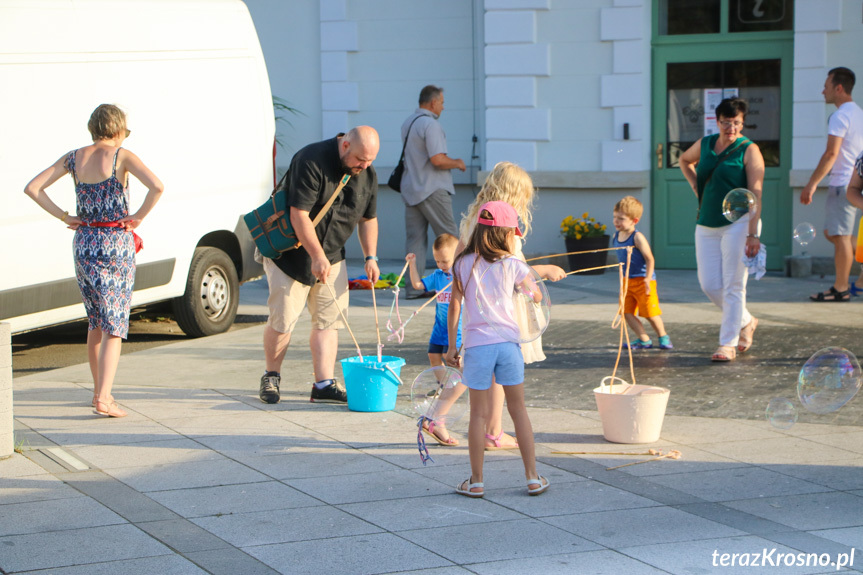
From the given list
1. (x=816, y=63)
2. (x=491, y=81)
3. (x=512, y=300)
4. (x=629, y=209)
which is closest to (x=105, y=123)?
(x=512, y=300)

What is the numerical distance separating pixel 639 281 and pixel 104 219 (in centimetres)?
408

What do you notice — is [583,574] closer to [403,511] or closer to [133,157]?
[403,511]

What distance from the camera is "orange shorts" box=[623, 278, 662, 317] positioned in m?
8.11

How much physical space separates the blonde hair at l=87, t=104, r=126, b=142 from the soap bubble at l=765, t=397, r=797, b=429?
4.11 metres

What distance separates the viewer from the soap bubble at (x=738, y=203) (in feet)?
23.9

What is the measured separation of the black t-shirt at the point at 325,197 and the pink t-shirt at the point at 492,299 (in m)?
1.80

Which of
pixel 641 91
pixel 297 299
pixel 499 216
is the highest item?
pixel 641 91

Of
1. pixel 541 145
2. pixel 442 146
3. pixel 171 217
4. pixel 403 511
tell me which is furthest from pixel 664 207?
pixel 403 511

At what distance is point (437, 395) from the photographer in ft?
17.5

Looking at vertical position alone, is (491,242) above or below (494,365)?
above

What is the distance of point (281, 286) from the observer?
6559 millimetres

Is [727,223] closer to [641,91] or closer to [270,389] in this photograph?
[270,389]

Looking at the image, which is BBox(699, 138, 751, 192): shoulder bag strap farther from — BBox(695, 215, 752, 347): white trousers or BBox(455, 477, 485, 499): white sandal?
BBox(455, 477, 485, 499): white sandal

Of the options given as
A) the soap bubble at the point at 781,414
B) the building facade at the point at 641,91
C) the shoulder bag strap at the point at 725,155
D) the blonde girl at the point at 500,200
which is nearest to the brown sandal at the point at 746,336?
the shoulder bag strap at the point at 725,155
